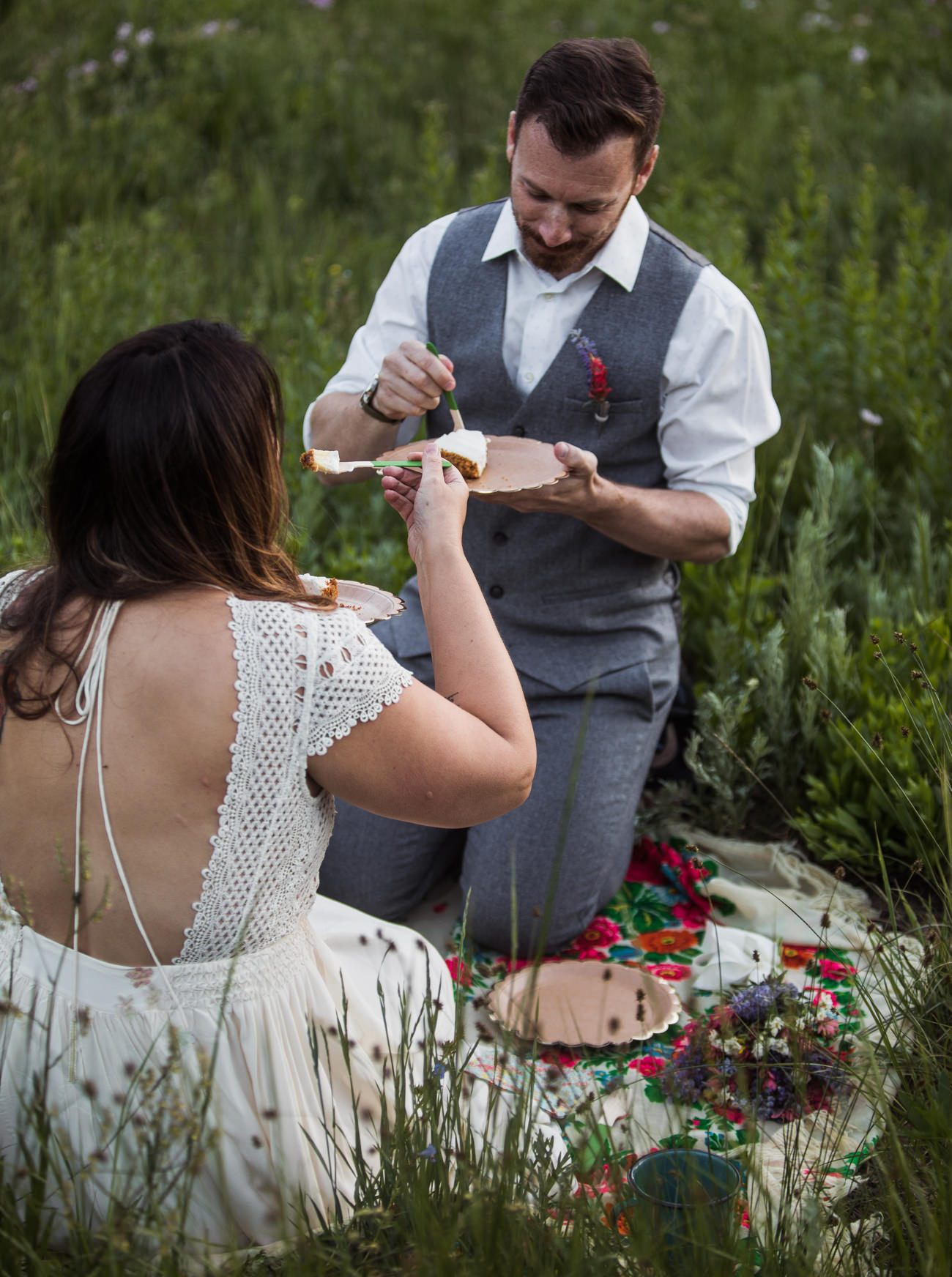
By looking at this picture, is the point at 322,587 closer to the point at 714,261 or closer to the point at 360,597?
the point at 360,597

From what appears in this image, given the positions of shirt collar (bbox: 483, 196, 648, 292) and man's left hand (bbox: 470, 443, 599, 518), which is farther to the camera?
shirt collar (bbox: 483, 196, 648, 292)

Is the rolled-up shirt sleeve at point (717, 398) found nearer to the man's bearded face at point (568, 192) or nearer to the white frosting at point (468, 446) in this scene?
the man's bearded face at point (568, 192)

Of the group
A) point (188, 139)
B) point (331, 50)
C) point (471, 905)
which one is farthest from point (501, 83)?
point (471, 905)

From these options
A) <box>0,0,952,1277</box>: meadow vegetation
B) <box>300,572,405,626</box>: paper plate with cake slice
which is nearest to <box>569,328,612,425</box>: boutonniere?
<box>0,0,952,1277</box>: meadow vegetation

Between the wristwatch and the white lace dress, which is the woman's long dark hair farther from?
the wristwatch

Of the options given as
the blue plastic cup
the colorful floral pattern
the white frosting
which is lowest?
the colorful floral pattern

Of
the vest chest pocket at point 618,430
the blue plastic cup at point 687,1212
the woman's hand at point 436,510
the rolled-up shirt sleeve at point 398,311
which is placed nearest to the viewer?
the blue plastic cup at point 687,1212

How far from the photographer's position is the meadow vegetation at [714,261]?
1884 millimetres

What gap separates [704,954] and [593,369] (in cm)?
139

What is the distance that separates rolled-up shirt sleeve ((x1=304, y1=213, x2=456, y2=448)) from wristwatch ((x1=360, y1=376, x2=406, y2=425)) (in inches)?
8.6

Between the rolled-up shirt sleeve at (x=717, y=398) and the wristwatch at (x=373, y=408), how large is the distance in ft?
2.14

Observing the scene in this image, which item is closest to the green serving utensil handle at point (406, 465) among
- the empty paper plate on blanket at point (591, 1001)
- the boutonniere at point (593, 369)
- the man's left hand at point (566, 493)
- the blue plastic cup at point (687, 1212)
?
the man's left hand at point (566, 493)

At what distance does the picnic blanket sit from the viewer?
7.27 ft

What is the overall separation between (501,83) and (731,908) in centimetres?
662
